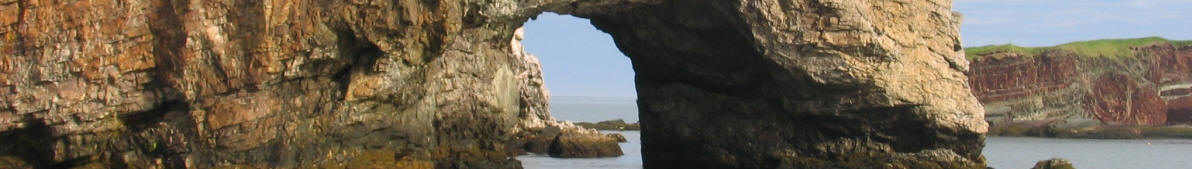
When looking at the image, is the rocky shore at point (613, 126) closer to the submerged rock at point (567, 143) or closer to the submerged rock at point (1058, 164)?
the submerged rock at point (567, 143)

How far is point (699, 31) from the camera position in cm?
2525

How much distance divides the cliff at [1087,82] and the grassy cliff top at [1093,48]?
0.05m

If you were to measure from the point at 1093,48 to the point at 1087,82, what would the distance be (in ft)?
10.6

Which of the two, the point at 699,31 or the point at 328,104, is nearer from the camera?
the point at 328,104

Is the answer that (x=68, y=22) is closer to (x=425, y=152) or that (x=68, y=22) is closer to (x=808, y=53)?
(x=425, y=152)

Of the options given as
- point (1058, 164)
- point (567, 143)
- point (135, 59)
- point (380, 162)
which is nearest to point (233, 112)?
point (135, 59)

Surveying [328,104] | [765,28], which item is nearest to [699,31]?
[765,28]

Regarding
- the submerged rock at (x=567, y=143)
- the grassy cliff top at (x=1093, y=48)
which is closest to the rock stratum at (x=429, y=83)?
the submerged rock at (x=567, y=143)

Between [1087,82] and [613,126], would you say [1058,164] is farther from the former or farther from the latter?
[1087,82]

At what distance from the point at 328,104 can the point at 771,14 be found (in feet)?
22.2

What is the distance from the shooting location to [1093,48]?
239 feet

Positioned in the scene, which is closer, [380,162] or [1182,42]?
[380,162]

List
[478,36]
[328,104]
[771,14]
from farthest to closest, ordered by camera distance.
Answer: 1. [478,36]
2. [771,14]
3. [328,104]

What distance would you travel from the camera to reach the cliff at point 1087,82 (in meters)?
67.5
